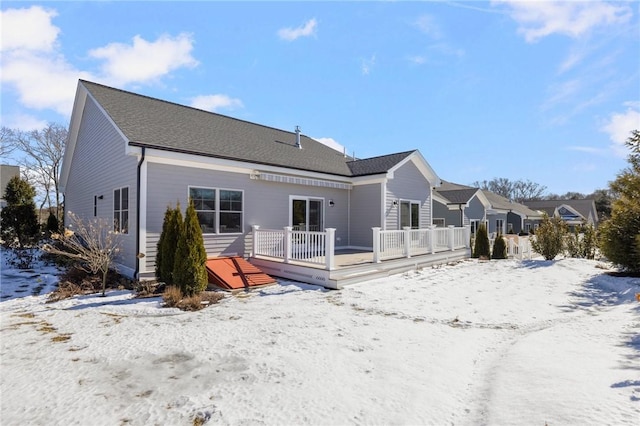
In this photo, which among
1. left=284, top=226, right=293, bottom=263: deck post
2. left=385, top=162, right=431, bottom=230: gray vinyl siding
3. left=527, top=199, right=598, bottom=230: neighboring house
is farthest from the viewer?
left=527, top=199, right=598, bottom=230: neighboring house

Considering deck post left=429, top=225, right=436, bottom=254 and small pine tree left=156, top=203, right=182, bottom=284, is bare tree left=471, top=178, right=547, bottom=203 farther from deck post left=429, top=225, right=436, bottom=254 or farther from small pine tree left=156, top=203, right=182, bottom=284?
small pine tree left=156, top=203, right=182, bottom=284

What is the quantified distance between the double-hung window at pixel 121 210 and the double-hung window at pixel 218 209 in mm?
2017

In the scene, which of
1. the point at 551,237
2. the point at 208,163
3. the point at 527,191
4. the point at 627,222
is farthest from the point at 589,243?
the point at 527,191

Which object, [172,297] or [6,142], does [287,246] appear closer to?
[172,297]

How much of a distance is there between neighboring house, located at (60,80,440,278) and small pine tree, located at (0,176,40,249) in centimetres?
196

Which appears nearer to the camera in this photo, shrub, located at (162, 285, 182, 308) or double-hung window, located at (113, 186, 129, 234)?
shrub, located at (162, 285, 182, 308)

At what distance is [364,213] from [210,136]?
6.88m

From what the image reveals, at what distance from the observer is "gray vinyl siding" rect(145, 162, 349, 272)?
8.76 m

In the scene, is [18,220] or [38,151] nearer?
[18,220]

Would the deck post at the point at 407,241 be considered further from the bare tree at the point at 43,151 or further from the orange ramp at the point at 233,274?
the bare tree at the point at 43,151

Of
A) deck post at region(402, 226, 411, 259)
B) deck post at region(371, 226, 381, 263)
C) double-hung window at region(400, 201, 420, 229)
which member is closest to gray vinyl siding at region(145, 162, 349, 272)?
double-hung window at region(400, 201, 420, 229)

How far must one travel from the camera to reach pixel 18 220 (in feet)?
51.7

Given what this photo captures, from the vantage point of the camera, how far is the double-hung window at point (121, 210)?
9586 mm

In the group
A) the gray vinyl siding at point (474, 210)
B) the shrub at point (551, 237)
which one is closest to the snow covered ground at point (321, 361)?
the shrub at point (551, 237)
